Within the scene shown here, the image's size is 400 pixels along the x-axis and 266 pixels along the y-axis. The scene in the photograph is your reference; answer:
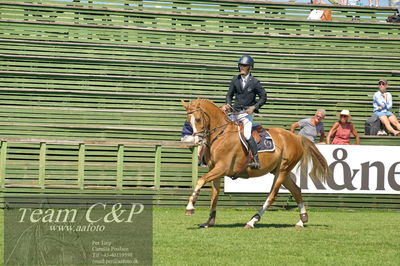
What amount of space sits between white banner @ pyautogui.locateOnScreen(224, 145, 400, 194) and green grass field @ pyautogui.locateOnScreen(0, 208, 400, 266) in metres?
2.64

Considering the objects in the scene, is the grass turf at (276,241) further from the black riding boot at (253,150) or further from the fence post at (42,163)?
the fence post at (42,163)

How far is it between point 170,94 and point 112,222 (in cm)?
1044

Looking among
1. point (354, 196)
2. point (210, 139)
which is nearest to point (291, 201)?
point (354, 196)

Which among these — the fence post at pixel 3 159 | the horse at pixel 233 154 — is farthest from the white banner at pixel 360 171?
the fence post at pixel 3 159

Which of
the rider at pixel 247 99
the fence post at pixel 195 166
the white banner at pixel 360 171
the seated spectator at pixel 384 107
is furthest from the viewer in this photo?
the seated spectator at pixel 384 107

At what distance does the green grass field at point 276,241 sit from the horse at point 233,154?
580mm

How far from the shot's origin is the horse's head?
46.8ft

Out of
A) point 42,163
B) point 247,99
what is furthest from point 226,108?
point 42,163

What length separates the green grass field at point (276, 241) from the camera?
10031 millimetres

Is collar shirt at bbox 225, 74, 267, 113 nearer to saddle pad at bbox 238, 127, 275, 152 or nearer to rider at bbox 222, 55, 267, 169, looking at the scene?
rider at bbox 222, 55, 267, 169

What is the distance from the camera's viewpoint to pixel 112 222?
13.3 metres

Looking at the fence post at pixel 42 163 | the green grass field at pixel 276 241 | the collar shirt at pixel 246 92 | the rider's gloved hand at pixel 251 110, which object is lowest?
the green grass field at pixel 276 241

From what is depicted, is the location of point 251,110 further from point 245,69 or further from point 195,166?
point 195,166

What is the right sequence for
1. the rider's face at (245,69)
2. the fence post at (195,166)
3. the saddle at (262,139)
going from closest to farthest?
1. the rider's face at (245,69)
2. the saddle at (262,139)
3. the fence post at (195,166)
